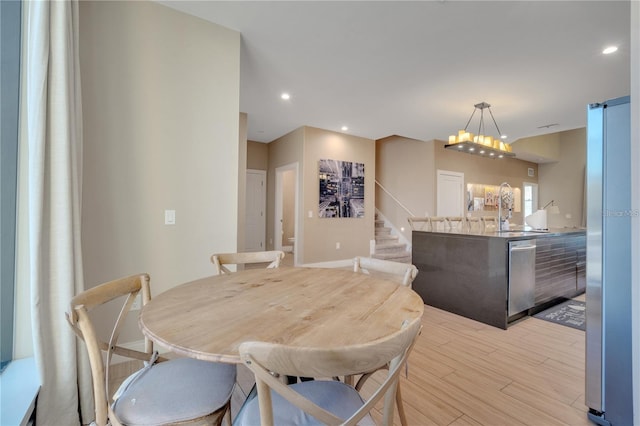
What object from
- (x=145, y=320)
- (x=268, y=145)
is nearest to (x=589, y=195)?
(x=145, y=320)

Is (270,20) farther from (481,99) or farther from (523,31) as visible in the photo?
(481,99)

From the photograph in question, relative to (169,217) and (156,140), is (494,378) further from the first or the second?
(156,140)

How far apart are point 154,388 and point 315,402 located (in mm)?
606

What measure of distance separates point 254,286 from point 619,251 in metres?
1.97

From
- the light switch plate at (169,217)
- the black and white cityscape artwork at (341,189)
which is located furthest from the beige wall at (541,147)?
the light switch plate at (169,217)

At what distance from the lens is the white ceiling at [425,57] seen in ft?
7.69

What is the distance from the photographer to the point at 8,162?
5.21 ft

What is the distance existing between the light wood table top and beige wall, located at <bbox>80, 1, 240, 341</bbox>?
101 centimetres

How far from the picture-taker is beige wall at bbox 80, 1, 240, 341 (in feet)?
6.56

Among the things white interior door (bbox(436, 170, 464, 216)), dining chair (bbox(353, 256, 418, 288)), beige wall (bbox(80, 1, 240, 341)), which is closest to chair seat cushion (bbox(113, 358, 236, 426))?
dining chair (bbox(353, 256, 418, 288))

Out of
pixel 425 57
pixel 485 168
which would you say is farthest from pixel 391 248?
pixel 425 57

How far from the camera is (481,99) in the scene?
13.5 feet

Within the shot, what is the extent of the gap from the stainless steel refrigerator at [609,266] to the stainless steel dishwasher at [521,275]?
4.12 feet

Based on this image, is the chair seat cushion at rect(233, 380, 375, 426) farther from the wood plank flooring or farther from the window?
the window
